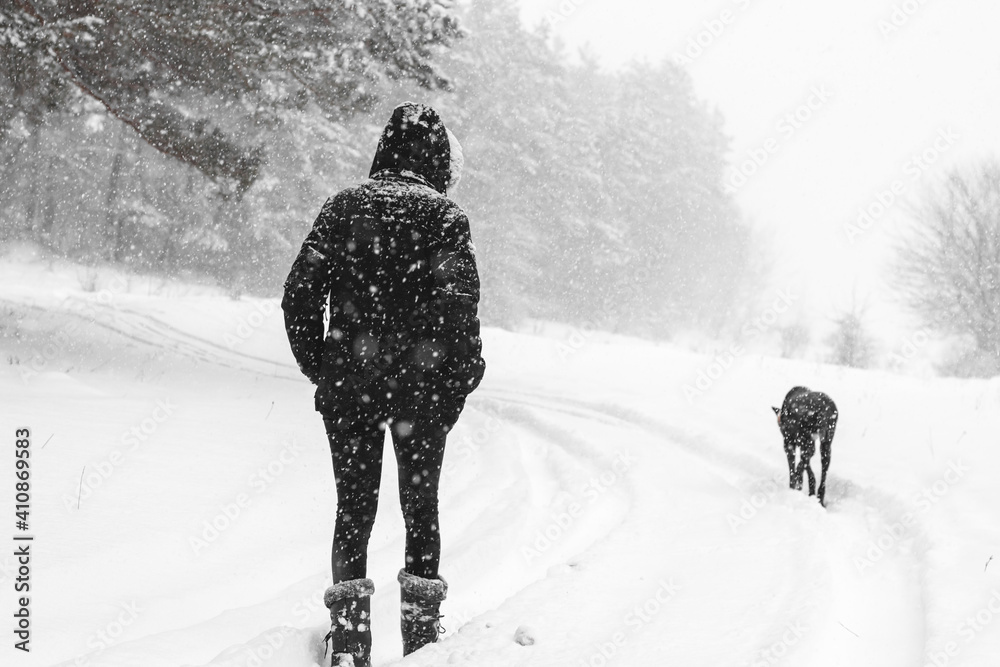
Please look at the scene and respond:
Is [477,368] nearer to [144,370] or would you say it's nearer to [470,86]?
[144,370]

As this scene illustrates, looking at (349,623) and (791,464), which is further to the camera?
(791,464)

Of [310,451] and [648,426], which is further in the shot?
[648,426]

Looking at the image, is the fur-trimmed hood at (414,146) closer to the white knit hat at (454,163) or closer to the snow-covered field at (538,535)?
the white knit hat at (454,163)

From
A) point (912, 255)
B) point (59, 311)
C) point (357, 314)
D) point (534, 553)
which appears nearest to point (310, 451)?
point (534, 553)

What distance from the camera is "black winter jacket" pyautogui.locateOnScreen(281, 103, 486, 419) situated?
268 centimetres

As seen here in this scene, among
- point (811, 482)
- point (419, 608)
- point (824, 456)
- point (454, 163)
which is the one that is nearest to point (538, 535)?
point (419, 608)

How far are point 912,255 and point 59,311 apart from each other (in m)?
23.9

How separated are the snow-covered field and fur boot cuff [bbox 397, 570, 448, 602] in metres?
0.21

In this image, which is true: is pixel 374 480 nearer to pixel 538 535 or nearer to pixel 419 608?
pixel 419 608

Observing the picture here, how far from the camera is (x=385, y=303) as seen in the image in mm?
2693

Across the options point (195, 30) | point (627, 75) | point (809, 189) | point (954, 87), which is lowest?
point (195, 30)

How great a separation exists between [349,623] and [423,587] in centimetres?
31

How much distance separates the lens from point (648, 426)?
9531mm

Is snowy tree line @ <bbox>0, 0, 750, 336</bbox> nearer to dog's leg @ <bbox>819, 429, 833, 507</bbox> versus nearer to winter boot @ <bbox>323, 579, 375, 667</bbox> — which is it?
dog's leg @ <bbox>819, 429, 833, 507</bbox>
